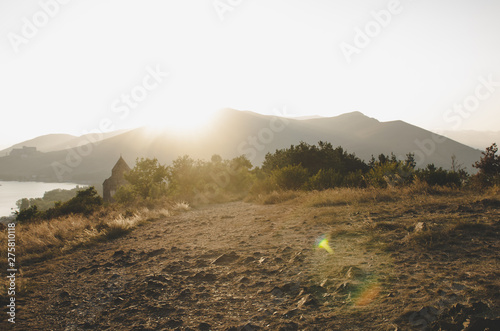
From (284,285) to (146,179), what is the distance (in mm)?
28418

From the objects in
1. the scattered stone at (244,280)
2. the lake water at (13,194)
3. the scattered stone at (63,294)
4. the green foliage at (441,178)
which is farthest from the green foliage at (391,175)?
the lake water at (13,194)

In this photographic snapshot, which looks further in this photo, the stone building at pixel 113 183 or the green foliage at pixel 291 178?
the stone building at pixel 113 183

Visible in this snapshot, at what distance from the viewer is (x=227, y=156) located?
538 feet

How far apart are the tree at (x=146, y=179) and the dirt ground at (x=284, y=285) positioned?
77.1 feet

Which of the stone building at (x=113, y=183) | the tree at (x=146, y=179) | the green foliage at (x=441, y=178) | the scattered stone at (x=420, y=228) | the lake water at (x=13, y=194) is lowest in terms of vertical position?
the lake water at (x=13, y=194)

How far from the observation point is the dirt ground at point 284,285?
8.91 feet

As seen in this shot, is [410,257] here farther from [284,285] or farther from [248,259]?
[248,259]

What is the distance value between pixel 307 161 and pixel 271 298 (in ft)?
87.2

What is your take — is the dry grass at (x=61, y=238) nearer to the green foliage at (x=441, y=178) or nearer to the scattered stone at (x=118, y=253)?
the scattered stone at (x=118, y=253)

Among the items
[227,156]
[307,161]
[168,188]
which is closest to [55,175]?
[227,156]

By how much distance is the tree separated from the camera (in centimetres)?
2873

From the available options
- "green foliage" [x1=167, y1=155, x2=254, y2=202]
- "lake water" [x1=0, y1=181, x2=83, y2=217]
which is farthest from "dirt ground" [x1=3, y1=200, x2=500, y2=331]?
"lake water" [x1=0, y1=181, x2=83, y2=217]

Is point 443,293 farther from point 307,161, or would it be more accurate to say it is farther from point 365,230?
point 307,161

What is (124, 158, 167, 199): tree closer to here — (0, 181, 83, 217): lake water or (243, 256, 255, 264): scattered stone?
(243, 256, 255, 264): scattered stone
